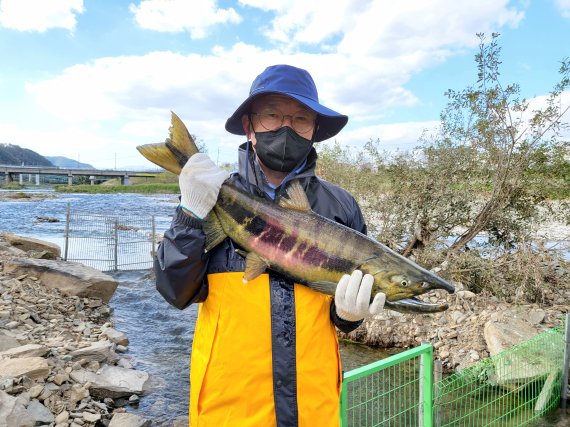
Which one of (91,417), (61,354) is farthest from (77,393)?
(61,354)

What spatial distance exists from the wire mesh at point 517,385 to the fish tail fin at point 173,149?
19.5 feet

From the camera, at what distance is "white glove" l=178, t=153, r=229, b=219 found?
270cm

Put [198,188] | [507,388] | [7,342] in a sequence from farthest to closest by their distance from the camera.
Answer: [7,342]
[507,388]
[198,188]

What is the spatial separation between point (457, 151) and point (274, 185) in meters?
11.9

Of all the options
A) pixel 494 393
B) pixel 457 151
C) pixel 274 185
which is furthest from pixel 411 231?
pixel 274 185

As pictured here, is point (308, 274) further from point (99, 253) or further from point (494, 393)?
point (99, 253)

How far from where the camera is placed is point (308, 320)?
2631mm

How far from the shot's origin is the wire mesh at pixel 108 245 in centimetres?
1878

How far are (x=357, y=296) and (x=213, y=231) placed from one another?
3.10ft

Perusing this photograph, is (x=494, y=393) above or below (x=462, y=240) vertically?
below

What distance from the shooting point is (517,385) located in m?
7.50

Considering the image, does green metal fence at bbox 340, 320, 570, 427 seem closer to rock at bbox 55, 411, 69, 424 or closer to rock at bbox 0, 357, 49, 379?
rock at bbox 55, 411, 69, 424

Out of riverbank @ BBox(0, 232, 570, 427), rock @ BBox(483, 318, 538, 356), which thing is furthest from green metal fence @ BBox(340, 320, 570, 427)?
riverbank @ BBox(0, 232, 570, 427)

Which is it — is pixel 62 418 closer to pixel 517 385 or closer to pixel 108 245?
pixel 517 385
